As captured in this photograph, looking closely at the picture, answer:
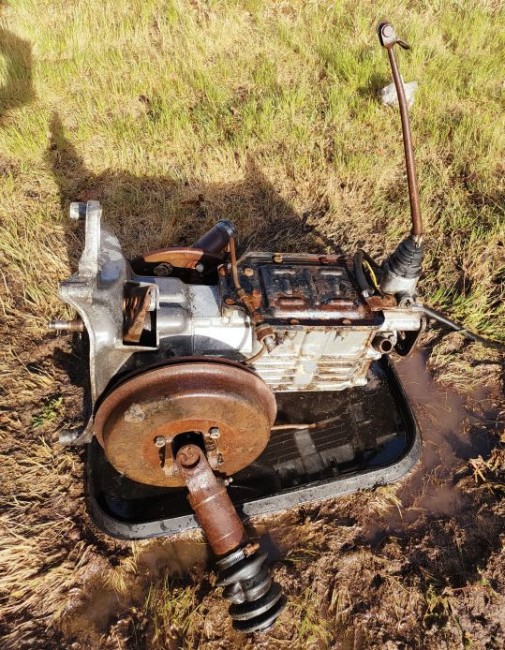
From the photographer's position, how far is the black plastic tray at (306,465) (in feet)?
→ 8.53

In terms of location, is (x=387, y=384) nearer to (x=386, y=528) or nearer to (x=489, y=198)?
(x=386, y=528)

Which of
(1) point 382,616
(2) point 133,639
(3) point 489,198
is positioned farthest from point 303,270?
(3) point 489,198

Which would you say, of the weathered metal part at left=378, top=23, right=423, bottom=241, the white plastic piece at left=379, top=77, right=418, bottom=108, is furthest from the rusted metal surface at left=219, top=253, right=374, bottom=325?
the white plastic piece at left=379, top=77, right=418, bottom=108

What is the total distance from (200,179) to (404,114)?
2311 mm

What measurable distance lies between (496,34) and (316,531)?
5.15 meters

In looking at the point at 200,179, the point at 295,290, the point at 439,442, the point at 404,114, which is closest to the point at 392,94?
the point at 200,179

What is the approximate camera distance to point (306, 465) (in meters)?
2.83

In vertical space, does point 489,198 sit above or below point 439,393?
above

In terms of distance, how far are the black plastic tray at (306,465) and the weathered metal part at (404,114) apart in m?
1.23

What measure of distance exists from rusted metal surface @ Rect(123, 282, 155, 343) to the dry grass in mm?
1047

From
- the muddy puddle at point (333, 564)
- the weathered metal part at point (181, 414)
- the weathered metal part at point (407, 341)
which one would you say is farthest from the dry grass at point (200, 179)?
the weathered metal part at point (407, 341)

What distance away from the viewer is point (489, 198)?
3.91 m

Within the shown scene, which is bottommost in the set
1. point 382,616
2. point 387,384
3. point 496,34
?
point 382,616

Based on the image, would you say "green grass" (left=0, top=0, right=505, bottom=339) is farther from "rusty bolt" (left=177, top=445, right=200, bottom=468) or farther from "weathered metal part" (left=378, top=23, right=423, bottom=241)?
"rusty bolt" (left=177, top=445, right=200, bottom=468)
